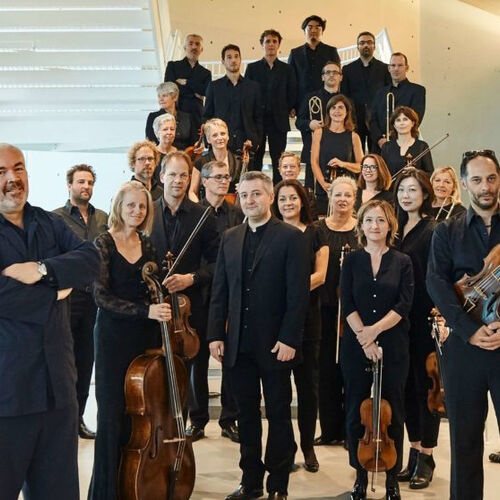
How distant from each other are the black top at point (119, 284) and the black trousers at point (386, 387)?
3.27 ft

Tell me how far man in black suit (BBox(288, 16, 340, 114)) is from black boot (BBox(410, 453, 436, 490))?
156 inches

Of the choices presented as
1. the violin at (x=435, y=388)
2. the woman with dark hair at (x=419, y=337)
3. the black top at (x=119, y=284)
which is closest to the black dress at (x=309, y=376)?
the woman with dark hair at (x=419, y=337)

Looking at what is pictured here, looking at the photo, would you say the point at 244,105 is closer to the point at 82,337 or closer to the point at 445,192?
the point at 445,192

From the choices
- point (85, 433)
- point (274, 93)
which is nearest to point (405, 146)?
point (274, 93)

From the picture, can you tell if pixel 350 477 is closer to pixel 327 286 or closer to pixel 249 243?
pixel 327 286

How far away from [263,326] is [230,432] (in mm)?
1259

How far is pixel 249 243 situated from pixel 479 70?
29.6 ft

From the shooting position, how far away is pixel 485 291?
2.84m

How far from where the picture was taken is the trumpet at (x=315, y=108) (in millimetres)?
6615

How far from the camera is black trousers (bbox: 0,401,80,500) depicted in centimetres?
246

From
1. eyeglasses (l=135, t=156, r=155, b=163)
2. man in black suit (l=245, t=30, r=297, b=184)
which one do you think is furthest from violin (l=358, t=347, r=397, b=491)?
man in black suit (l=245, t=30, r=297, b=184)

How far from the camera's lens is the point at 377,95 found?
22.9 feet

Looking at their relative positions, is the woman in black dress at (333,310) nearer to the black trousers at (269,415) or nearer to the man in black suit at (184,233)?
the man in black suit at (184,233)

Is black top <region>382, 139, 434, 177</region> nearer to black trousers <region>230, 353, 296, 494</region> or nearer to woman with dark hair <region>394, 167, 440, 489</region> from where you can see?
woman with dark hair <region>394, 167, 440, 489</region>
